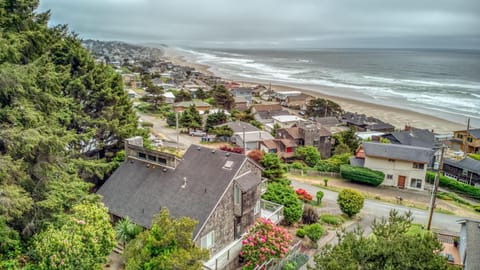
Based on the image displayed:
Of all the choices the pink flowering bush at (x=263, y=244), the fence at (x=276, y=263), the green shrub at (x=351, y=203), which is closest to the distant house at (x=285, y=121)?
the green shrub at (x=351, y=203)

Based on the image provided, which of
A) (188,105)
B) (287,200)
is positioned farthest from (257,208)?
(188,105)

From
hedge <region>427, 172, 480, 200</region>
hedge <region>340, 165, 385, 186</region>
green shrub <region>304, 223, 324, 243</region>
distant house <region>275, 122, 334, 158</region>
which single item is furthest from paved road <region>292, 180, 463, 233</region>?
distant house <region>275, 122, 334, 158</region>

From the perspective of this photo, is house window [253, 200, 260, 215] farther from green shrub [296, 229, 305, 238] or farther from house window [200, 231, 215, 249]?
house window [200, 231, 215, 249]

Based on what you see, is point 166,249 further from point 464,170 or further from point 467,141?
point 467,141

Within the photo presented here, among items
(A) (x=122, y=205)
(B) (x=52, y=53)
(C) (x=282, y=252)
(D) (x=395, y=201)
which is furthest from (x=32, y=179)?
(D) (x=395, y=201)

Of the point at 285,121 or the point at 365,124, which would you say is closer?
the point at 365,124
